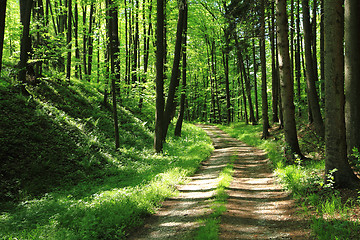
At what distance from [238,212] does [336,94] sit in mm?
3620

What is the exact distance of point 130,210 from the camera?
5.83 metres

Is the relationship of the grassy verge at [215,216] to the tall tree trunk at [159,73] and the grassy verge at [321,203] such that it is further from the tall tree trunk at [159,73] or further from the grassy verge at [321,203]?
the tall tree trunk at [159,73]

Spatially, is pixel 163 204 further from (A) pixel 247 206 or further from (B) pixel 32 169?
(B) pixel 32 169

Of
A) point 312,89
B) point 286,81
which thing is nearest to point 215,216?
point 286,81

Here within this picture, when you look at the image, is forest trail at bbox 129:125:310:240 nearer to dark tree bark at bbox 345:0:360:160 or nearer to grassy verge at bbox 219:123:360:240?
grassy verge at bbox 219:123:360:240

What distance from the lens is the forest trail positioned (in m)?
4.79

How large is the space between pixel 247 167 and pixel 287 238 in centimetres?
605

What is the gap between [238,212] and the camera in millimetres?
5766

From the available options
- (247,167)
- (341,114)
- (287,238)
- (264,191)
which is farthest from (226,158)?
(287,238)

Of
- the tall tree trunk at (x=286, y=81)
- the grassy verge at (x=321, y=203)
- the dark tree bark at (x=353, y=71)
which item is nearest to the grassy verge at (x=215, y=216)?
the grassy verge at (x=321, y=203)

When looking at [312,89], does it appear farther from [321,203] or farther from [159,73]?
[321,203]

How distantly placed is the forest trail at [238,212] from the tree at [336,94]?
1402mm

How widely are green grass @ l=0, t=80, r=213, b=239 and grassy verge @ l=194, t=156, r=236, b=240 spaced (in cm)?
152

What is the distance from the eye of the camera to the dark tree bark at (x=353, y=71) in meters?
6.79
